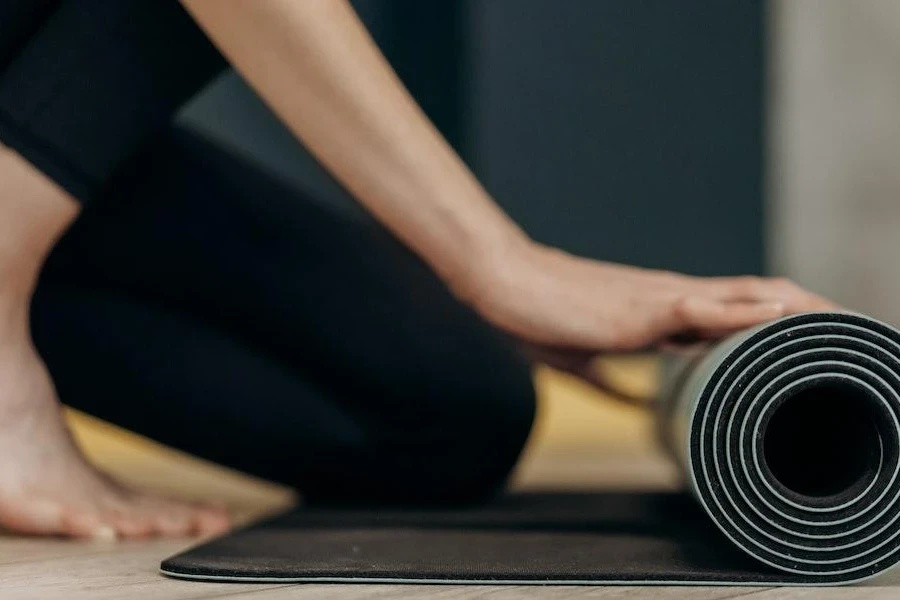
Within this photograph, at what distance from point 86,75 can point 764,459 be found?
660 mm

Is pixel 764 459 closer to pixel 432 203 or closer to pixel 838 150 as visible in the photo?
pixel 432 203

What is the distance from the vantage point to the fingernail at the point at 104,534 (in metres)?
1.07

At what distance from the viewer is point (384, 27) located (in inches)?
129

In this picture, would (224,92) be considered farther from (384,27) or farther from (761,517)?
(761,517)

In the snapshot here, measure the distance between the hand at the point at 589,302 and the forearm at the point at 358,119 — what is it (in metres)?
0.02

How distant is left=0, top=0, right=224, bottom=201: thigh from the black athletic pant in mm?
137

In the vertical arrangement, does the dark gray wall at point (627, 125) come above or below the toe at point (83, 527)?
below

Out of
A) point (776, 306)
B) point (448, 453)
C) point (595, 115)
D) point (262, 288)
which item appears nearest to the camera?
point (776, 306)

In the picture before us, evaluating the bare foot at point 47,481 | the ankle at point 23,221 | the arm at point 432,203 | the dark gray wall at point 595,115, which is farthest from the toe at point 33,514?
the dark gray wall at point 595,115

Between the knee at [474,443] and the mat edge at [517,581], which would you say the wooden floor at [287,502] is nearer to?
the mat edge at [517,581]

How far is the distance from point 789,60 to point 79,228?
307cm

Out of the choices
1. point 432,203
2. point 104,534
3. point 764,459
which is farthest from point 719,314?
point 104,534

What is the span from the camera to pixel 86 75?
3.23ft

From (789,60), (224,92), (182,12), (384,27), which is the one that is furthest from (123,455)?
(789,60)
